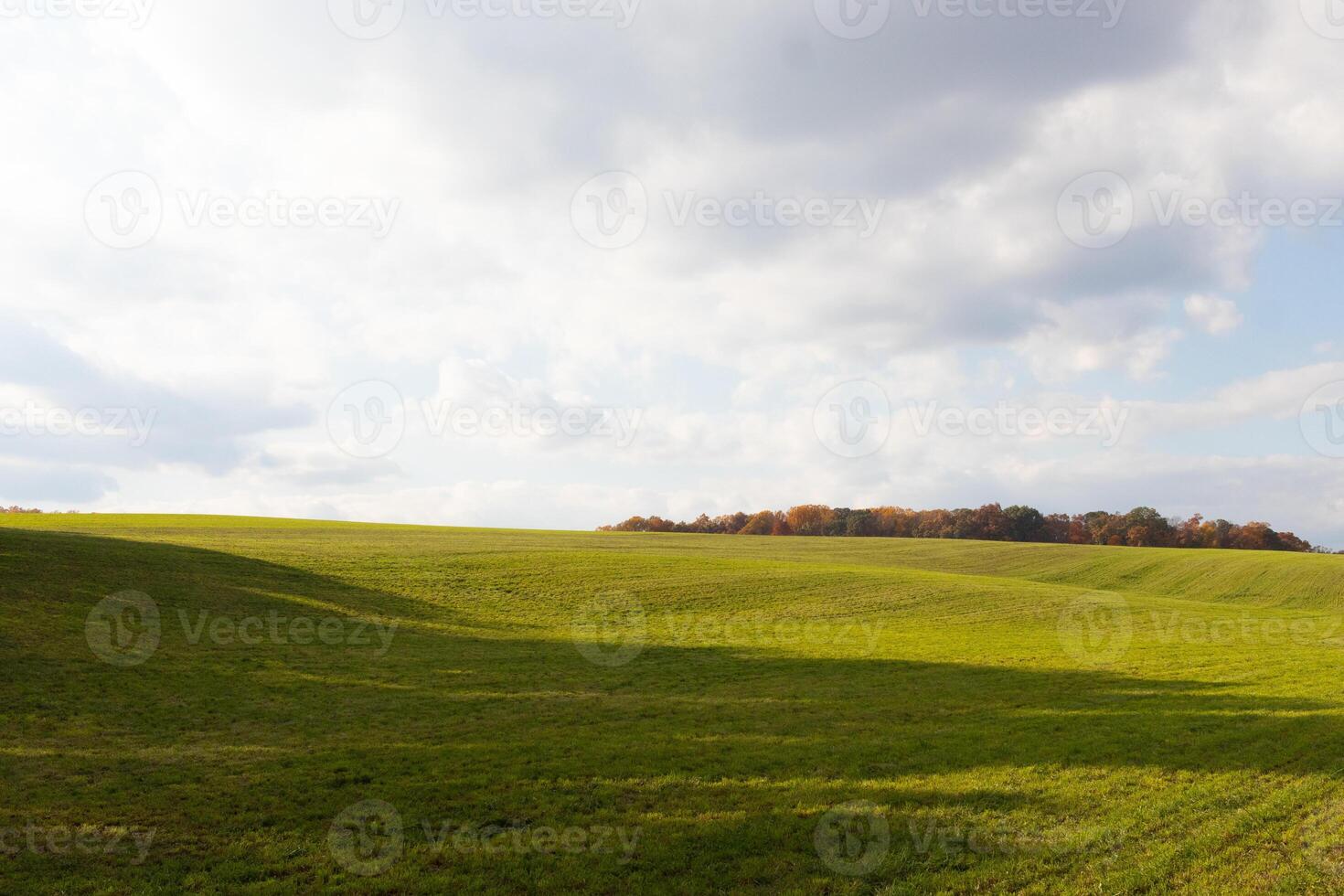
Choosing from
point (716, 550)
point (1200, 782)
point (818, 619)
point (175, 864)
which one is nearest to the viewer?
point (175, 864)

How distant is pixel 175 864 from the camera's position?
38.1 ft

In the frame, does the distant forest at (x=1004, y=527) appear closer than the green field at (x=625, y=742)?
No

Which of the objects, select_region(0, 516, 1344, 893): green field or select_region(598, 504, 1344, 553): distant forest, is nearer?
select_region(0, 516, 1344, 893): green field

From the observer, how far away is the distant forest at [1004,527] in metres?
128

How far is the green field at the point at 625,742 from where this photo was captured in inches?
457

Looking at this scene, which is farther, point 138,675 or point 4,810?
point 138,675

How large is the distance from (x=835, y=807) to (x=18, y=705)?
23399 millimetres

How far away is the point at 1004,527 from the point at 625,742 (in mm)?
135719

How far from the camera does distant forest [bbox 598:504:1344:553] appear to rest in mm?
128000

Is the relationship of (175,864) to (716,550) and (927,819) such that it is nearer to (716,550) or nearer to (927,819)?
(927,819)

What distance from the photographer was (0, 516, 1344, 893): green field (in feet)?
38.1

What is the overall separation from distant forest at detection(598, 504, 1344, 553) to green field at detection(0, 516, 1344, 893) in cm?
8494

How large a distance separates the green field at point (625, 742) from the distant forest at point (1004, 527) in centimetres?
8494

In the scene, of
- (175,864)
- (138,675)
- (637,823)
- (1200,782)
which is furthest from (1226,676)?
(138,675)
